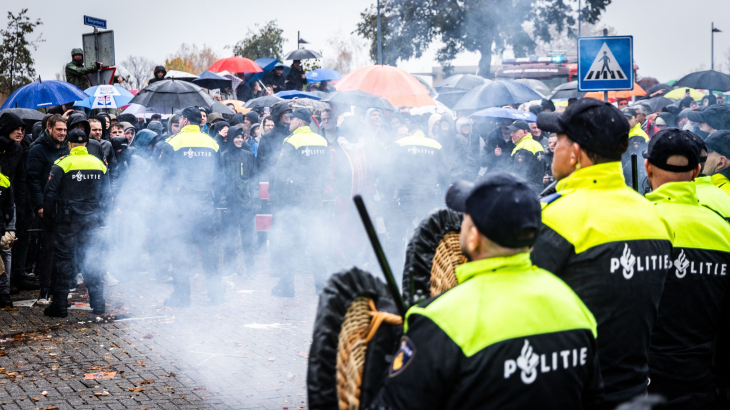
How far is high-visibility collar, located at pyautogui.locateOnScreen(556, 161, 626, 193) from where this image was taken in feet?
9.16

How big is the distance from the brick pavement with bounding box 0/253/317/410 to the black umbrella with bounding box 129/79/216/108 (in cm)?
470

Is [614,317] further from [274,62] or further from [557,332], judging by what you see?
[274,62]

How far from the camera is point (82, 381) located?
5.72m

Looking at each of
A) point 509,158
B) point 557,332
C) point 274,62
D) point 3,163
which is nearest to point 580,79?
point 509,158

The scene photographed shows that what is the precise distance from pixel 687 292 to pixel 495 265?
1.82 m

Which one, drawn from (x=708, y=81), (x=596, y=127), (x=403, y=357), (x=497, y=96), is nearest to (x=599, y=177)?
(x=596, y=127)

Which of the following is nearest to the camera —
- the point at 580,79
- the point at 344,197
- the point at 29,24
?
the point at 580,79

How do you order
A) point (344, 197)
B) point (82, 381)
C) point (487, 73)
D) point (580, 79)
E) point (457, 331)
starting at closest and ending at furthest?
point (457, 331)
point (82, 381)
point (580, 79)
point (344, 197)
point (487, 73)

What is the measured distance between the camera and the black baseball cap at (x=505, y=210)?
6.72 feet

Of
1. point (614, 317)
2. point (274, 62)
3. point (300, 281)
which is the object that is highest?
point (274, 62)

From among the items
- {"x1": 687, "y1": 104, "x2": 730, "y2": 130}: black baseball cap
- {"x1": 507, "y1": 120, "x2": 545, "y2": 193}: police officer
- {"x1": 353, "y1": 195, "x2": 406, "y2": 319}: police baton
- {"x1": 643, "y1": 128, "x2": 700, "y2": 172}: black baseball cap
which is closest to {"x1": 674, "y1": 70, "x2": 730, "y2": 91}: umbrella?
{"x1": 687, "y1": 104, "x2": 730, "y2": 130}: black baseball cap

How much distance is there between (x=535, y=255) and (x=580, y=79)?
6.24 m

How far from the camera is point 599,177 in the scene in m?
2.79

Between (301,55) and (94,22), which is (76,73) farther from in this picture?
(301,55)
